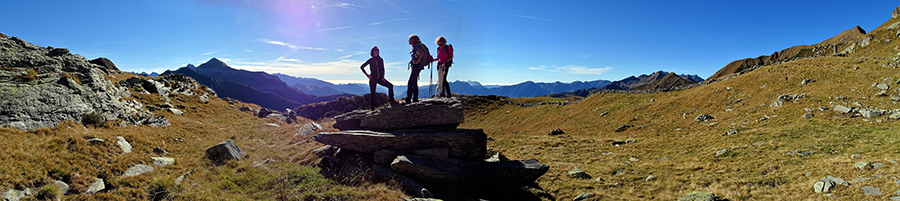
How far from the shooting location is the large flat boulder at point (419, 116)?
48.4ft

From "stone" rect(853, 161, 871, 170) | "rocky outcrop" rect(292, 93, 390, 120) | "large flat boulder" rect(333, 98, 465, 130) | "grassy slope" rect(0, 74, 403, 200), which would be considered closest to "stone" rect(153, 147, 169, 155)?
"grassy slope" rect(0, 74, 403, 200)

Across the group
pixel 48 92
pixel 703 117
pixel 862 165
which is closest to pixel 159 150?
pixel 48 92

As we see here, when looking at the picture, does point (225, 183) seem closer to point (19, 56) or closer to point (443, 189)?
point (443, 189)

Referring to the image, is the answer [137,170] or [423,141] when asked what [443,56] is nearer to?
[423,141]

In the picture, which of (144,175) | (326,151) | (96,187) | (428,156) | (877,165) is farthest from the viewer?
(326,151)

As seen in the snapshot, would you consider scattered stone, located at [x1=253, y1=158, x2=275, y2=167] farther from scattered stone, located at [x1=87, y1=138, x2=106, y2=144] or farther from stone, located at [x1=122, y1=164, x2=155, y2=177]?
scattered stone, located at [x1=87, y1=138, x2=106, y2=144]

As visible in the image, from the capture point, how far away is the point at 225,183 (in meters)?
11.0

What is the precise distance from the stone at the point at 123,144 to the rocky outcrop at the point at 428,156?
728 centimetres

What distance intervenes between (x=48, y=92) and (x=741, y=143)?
3373 centimetres

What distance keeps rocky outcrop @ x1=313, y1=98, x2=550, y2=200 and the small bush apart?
34.2 ft

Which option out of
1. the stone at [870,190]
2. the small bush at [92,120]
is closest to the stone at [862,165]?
the stone at [870,190]

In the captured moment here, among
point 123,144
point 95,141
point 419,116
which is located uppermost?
point 419,116

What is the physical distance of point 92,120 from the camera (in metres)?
14.7

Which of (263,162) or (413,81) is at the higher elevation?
(413,81)
